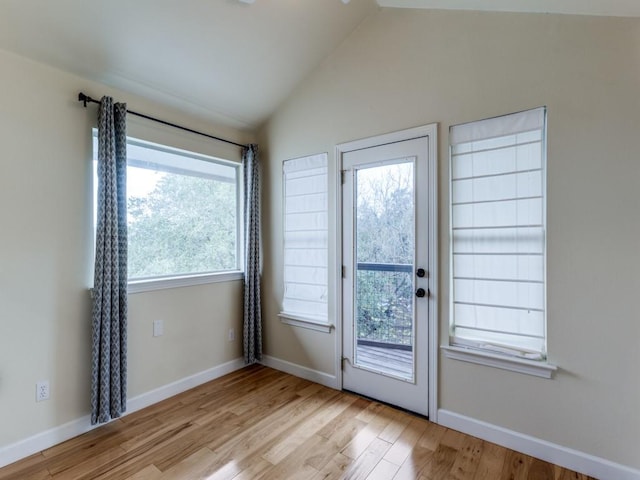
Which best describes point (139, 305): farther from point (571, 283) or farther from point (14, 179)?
point (571, 283)

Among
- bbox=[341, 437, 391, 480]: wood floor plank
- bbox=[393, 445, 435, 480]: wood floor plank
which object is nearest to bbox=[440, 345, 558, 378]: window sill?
bbox=[393, 445, 435, 480]: wood floor plank

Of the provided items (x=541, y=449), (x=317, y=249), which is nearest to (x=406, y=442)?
(x=541, y=449)

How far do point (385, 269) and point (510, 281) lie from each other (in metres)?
0.88

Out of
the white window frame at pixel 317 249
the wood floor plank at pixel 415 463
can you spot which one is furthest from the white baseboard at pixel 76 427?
the wood floor plank at pixel 415 463

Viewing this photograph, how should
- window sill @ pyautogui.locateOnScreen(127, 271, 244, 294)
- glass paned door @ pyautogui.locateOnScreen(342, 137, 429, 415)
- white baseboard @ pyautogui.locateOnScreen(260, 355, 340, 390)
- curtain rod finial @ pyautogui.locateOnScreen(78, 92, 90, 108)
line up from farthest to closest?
white baseboard @ pyautogui.locateOnScreen(260, 355, 340, 390), window sill @ pyautogui.locateOnScreen(127, 271, 244, 294), glass paned door @ pyautogui.locateOnScreen(342, 137, 429, 415), curtain rod finial @ pyautogui.locateOnScreen(78, 92, 90, 108)

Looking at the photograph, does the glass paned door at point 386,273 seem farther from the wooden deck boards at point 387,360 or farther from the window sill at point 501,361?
the window sill at point 501,361

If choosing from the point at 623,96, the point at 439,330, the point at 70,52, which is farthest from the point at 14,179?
the point at 623,96

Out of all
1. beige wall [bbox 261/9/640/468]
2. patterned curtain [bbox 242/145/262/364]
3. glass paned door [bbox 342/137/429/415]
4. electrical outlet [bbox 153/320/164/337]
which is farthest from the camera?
patterned curtain [bbox 242/145/262/364]

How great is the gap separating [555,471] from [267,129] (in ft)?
11.5

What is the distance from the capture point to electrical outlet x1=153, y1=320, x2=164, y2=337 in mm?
2624

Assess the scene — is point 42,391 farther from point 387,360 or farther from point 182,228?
point 387,360

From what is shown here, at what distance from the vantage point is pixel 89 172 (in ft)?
7.39

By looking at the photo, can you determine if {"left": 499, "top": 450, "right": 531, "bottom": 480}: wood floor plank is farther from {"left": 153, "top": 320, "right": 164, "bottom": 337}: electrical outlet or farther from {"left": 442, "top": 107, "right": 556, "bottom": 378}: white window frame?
{"left": 153, "top": 320, "right": 164, "bottom": 337}: electrical outlet

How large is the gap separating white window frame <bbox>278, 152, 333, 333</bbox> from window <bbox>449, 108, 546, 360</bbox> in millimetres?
1113
